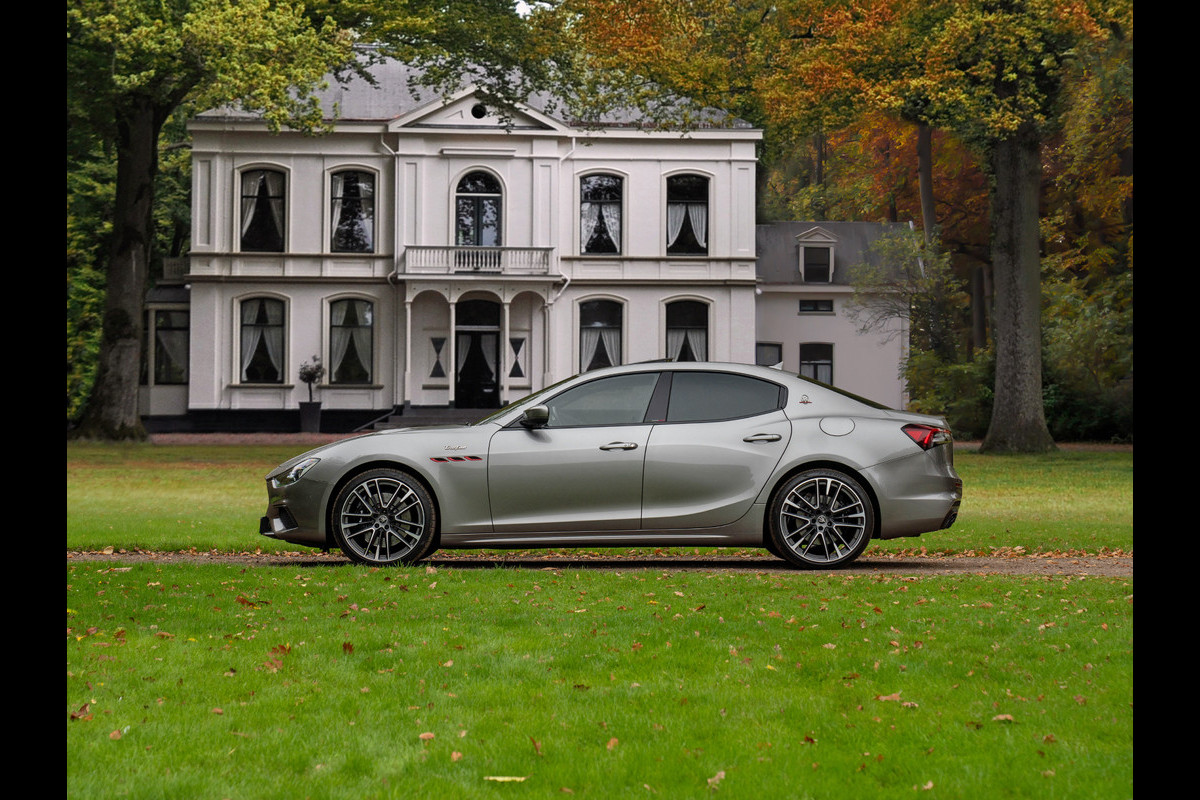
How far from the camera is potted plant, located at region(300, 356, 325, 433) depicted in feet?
122

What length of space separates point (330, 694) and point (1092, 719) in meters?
2.96

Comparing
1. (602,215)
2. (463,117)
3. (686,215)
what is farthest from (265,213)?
(686,215)

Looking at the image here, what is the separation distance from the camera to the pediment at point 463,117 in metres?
37.6

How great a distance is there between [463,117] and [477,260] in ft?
15.0

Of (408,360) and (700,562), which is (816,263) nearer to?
(408,360)

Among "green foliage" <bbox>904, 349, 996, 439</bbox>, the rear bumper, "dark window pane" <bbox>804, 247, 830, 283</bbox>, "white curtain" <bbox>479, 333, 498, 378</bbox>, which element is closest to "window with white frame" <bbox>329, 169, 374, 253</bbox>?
"white curtain" <bbox>479, 333, 498, 378</bbox>

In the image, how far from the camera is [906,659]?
569 cm

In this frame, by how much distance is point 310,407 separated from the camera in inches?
Answer: 1474

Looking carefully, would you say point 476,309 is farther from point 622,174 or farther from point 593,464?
point 593,464

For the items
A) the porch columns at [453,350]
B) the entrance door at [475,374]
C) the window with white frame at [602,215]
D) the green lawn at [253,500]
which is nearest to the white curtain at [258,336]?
the porch columns at [453,350]

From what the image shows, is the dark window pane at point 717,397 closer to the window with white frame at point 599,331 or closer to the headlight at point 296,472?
the headlight at point 296,472

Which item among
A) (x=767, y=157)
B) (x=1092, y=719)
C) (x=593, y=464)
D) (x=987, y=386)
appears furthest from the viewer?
(x=767, y=157)

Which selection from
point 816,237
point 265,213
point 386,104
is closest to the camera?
point 265,213
